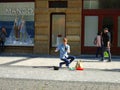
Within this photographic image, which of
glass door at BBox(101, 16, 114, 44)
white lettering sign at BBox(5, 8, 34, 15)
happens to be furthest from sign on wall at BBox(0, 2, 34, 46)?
glass door at BBox(101, 16, 114, 44)

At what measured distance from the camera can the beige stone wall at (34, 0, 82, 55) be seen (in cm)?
2683

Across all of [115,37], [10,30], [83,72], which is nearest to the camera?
[83,72]

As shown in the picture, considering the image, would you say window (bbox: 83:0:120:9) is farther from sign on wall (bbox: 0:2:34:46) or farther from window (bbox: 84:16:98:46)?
sign on wall (bbox: 0:2:34:46)

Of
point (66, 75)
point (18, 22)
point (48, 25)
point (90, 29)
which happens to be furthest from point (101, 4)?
point (66, 75)

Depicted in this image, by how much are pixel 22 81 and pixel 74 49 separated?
43.5ft

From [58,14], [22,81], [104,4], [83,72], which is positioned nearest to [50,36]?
[58,14]

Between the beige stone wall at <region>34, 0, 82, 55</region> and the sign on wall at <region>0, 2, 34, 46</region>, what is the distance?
68 cm

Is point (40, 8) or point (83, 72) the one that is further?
point (40, 8)

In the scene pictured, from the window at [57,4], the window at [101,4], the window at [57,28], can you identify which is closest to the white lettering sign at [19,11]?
the window at [57,4]

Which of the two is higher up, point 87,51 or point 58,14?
point 58,14

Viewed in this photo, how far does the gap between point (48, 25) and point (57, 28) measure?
71 cm

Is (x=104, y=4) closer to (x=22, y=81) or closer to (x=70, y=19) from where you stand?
(x=70, y=19)

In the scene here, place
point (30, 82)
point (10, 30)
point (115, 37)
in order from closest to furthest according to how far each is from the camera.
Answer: point (30, 82), point (115, 37), point (10, 30)

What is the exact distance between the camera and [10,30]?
2861 cm
